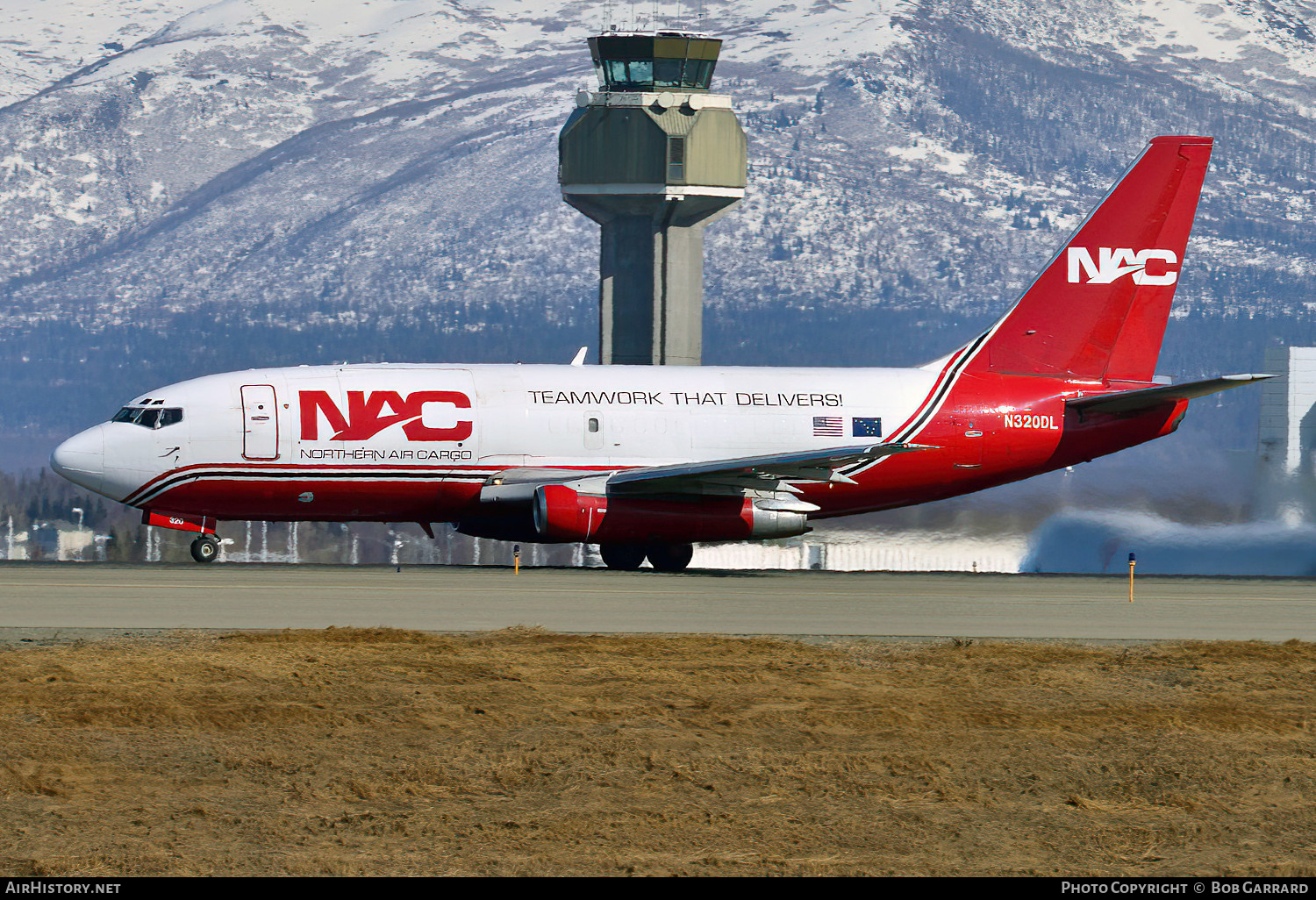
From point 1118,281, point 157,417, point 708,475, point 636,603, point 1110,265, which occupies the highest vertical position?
point 1110,265

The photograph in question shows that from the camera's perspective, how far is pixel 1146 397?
37.5 m

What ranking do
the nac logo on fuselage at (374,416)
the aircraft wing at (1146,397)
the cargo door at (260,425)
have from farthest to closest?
the aircraft wing at (1146,397) → the nac logo on fuselage at (374,416) → the cargo door at (260,425)

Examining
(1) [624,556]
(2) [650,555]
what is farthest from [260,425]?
(2) [650,555]

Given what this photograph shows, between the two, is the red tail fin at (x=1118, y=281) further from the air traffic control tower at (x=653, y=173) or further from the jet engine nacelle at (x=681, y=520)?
the air traffic control tower at (x=653, y=173)

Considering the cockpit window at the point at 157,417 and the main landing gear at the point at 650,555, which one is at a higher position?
the cockpit window at the point at 157,417

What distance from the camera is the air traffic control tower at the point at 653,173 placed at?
8681 cm

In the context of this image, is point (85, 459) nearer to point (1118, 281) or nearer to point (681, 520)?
point (681, 520)

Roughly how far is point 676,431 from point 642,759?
21.2m

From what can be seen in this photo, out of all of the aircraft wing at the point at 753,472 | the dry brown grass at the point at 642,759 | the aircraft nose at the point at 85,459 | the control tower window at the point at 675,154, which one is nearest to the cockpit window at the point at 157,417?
the aircraft nose at the point at 85,459

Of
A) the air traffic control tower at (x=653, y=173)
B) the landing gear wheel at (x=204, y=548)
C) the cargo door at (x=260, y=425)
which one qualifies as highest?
the air traffic control tower at (x=653, y=173)

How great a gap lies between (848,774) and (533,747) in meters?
2.98

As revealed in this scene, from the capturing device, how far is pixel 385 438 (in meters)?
35.4

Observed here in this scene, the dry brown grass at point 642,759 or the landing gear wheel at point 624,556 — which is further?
the landing gear wheel at point 624,556

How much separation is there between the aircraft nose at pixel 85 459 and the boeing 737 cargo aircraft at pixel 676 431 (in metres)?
0.06
